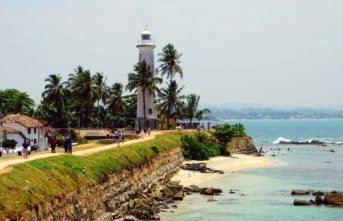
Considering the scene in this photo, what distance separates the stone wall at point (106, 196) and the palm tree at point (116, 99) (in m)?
39.4

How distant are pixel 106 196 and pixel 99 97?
53.8 meters

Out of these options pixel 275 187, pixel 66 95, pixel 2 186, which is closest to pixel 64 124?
pixel 66 95

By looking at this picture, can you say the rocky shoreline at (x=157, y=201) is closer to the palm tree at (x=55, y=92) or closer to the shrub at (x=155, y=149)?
the shrub at (x=155, y=149)

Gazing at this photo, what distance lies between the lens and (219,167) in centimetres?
7006

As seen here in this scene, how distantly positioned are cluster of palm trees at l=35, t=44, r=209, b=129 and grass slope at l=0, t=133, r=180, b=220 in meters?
36.1

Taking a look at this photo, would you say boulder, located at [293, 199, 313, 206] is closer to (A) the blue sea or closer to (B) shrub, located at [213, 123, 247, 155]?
(A) the blue sea

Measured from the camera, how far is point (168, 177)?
56281 millimetres

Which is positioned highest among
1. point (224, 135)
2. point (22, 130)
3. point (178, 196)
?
point (22, 130)

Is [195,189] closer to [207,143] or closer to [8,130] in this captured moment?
[8,130]

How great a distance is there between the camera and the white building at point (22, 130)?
61406 mm

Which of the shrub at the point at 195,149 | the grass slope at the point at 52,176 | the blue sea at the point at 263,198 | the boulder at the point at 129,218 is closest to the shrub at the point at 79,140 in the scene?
the shrub at the point at 195,149

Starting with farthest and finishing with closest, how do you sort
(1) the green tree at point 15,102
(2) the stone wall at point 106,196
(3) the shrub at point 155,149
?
(1) the green tree at point 15,102 < (3) the shrub at point 155,149 < (2) the stone wall at point 106,196

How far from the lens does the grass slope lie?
85.4 ft

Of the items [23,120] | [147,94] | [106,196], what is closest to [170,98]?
[147,94]
